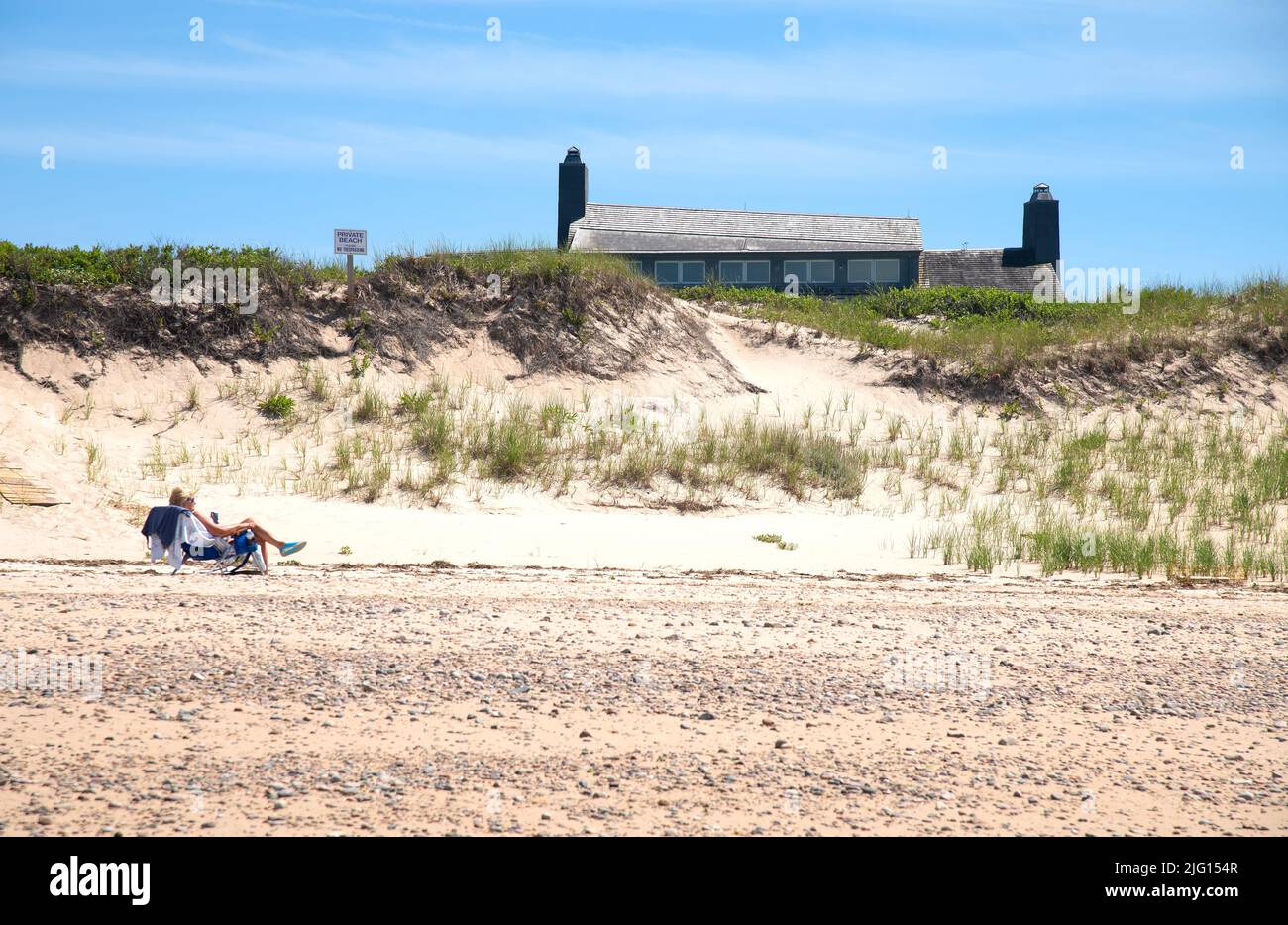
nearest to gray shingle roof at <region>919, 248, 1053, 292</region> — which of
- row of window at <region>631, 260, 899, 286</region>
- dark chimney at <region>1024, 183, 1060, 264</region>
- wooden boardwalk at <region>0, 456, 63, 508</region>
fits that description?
dark chimney at <region>1024, 183, 1060, 264</region>

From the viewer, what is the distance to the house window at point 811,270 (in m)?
38.9

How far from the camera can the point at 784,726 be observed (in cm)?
607

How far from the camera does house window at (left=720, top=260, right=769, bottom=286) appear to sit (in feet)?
128

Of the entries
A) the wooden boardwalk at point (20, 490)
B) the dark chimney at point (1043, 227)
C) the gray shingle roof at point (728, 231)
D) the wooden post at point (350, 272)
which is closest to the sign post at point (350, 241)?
the wooden post at point (350, 272)

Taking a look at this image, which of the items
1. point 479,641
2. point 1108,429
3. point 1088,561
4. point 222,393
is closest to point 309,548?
point 479,641

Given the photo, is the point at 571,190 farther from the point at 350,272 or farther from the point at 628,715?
the point at 628,715

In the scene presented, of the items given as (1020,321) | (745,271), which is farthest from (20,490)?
(745,271)

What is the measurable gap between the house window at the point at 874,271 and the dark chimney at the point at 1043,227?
6181 mm

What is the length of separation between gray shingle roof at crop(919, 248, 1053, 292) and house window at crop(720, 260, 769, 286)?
19.7 ft

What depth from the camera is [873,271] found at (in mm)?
38875

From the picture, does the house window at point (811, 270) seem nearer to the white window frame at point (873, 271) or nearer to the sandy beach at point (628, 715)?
the white window frame at point (873, 271)

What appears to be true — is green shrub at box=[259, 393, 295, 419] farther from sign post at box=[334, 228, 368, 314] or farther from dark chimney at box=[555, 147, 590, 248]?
dark chimney at box=[555, 147, 590, 248]

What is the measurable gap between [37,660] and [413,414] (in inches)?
425

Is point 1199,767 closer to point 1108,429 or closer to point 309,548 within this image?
point 309,548
